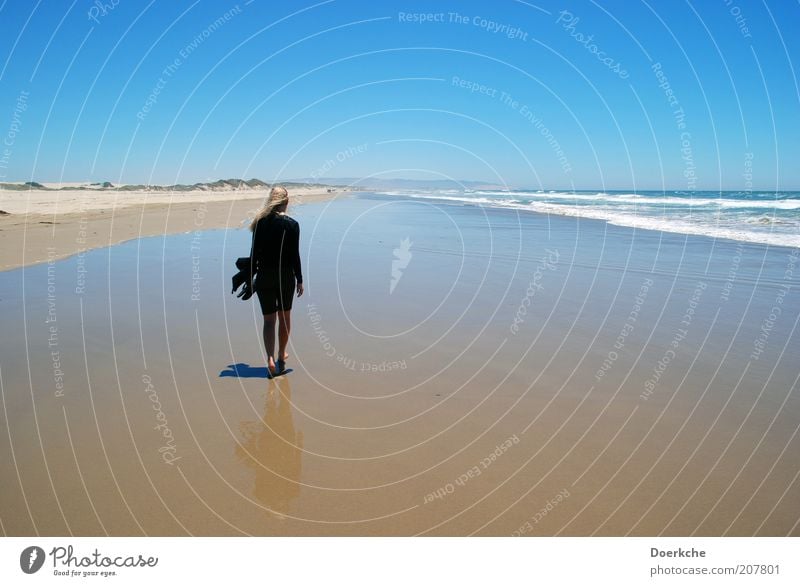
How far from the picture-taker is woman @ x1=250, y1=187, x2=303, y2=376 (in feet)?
20.2

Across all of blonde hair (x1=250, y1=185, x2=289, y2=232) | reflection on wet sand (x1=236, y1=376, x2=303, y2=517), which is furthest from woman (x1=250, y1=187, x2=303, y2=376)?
reflection on wet sand (x1=236, y1=376, x2=303, y2=517)

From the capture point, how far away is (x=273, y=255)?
6141 mm

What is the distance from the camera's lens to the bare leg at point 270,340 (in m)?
6.06

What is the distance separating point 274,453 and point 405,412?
1.33m

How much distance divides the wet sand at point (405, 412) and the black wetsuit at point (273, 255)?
2.99 feet

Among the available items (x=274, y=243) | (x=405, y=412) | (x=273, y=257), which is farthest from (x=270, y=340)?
(x=405, y=412)

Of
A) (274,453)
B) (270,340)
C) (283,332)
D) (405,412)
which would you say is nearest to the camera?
(274,453)

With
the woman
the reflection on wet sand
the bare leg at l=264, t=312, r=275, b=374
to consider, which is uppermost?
the woman

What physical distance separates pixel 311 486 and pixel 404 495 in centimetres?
69

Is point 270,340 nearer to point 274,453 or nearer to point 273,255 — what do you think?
point 273,255

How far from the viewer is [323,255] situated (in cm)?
1488

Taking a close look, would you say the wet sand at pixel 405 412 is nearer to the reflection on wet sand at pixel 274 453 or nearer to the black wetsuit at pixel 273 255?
the reflection on wet sand at pixel 274 453

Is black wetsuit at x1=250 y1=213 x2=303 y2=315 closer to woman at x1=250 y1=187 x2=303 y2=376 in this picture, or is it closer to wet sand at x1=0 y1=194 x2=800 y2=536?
woman at x1=250 y1=187 x2=303 y2=376

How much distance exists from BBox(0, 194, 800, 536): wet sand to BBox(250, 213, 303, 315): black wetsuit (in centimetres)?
91
